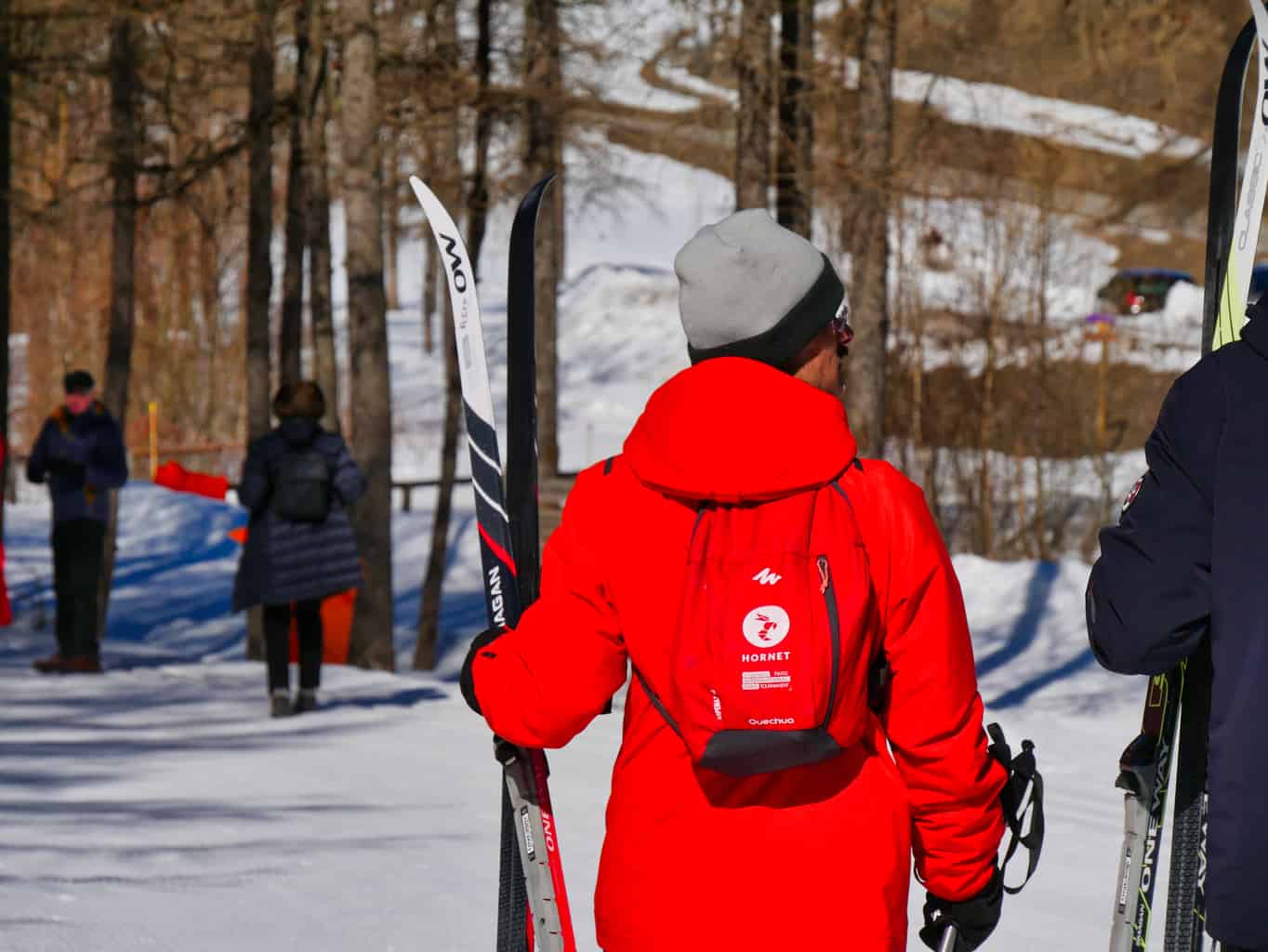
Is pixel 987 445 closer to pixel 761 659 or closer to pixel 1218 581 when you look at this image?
pixel 1218 581

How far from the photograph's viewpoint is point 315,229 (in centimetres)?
1638

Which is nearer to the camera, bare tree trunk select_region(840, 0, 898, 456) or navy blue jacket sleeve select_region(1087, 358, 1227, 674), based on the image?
navy blue jacket sleeve select_region(1087, 358, 1227, 674)

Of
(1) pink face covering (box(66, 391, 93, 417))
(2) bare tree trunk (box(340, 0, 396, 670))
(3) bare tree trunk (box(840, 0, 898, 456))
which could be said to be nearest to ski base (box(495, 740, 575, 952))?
(1) pink face covering (box(66, 391, 93, 417))

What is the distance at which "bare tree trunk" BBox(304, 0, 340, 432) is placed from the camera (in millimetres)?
14984

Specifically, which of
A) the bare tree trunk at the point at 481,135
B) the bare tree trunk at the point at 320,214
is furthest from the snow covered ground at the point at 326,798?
the bare tree trunk at the point at 320,214

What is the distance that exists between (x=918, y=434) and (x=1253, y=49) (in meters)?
19.7

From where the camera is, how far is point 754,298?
2.19m

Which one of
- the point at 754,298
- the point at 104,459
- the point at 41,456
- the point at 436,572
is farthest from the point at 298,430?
the point at 436,572

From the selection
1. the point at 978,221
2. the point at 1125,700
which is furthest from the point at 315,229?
the point at 978,221

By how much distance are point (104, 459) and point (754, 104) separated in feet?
17.5

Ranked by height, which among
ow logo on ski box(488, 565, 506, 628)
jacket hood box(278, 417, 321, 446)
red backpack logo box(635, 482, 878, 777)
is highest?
red backpack logo box(635, 482, 878, 777)

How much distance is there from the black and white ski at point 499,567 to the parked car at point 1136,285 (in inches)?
782

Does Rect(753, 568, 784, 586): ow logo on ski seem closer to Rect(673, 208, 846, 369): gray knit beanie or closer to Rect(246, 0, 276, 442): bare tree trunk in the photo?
Rect(673, 208, 846, 369): gray knit beanie

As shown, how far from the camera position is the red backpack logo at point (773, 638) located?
198 cm
